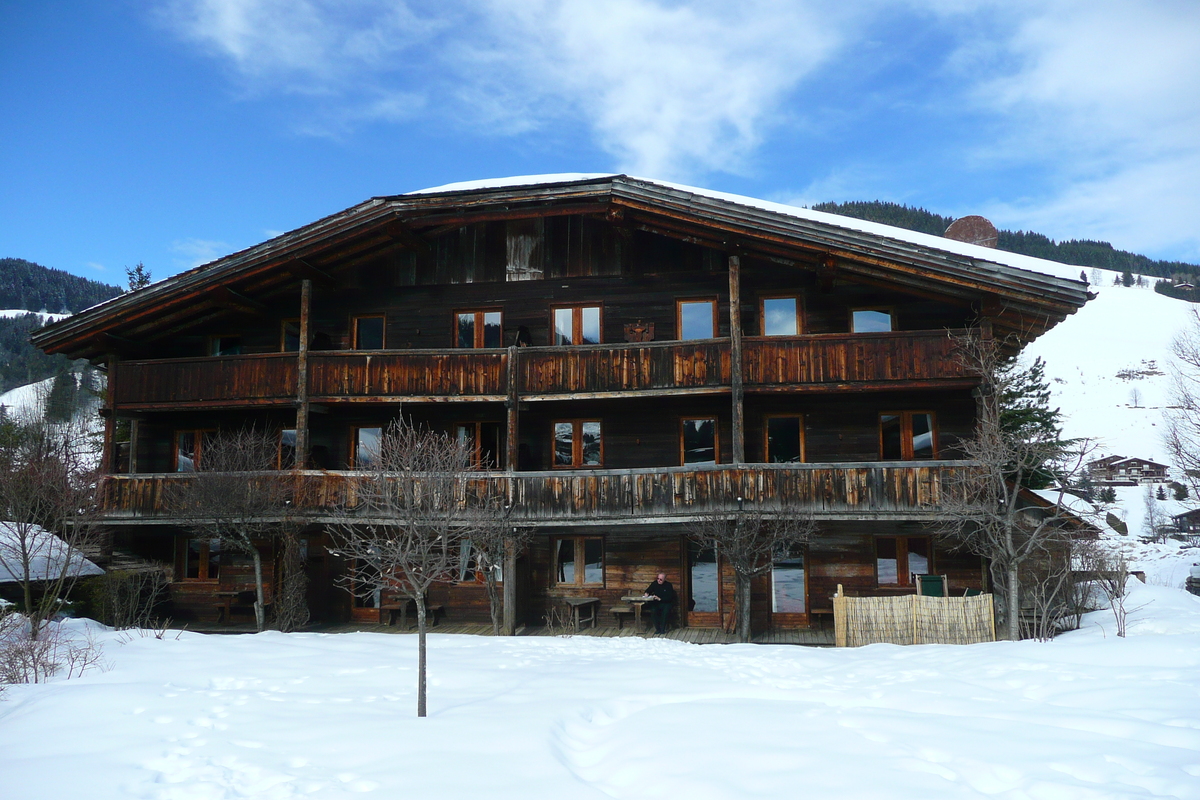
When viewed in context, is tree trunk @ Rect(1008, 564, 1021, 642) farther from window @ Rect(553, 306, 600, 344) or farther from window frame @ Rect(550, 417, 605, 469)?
window @ Rect(553, 306, 600, 344)

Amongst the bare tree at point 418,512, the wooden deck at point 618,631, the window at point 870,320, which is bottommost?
the wooden deck at point 618,631

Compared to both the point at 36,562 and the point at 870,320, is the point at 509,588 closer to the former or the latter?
the point at 870,320

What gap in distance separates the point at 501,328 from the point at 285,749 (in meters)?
15.9

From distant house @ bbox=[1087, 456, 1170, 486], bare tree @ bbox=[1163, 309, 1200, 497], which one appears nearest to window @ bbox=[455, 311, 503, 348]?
bare tree @ bbox=[1163, 309, 1200, 497]

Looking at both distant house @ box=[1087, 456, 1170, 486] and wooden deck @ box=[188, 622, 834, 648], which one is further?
distant house @ box=[1087, 456, 1170, 486]

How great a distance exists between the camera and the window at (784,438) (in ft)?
71.2

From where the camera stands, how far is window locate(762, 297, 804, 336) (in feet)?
71.8

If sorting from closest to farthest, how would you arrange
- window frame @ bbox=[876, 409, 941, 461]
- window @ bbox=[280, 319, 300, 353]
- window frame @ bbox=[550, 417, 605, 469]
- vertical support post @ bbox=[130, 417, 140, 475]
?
window frame @ bbox=[876, 409, 941, 461] < window frame @ bbox=[550, 417, 605, 469] < vertical support post @ bbox=[130, 417, 140, 475] < window @ bbox=[280, 319, 300, 353]

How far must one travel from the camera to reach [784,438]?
71.7 feet

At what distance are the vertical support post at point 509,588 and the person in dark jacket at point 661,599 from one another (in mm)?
3366

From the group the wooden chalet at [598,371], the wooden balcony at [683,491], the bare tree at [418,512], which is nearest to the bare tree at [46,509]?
the wooden balcony at [683,491]

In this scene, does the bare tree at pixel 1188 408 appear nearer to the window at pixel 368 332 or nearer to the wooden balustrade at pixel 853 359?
the wooden balustrade at pixel 853 359

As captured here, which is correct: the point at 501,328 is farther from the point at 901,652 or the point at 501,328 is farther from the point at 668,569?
the point at 901,652

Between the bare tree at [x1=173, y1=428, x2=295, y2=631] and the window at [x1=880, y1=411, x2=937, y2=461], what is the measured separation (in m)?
15.4
